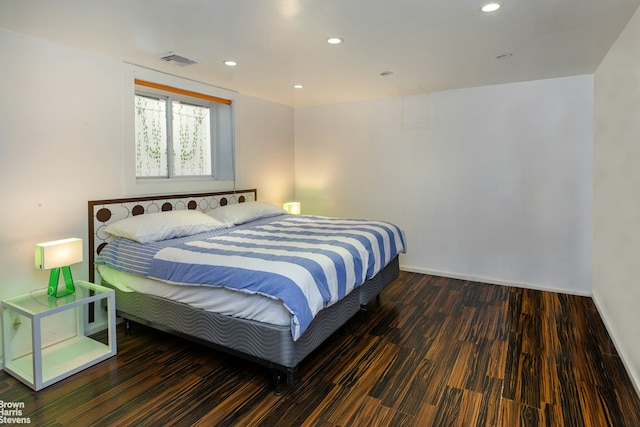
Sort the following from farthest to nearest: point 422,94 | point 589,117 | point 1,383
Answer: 1. point 422,94
2. point 589,117
3. point 1,383

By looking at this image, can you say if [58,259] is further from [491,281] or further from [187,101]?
[491,281]

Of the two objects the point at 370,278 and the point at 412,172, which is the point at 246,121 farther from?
the point at 370,278

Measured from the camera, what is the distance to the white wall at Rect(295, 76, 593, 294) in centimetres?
376

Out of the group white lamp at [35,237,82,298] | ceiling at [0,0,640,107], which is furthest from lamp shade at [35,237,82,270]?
ceiling at [0,0,640,107]

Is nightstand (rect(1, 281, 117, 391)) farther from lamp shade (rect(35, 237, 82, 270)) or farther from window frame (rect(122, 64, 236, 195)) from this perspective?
window frame (rect(122, 64, 236, 195))

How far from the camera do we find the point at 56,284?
2.54m

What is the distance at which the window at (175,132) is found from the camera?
3.57 meters

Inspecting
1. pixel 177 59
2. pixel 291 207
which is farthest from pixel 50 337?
pixel 291 207

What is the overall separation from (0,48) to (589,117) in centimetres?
495

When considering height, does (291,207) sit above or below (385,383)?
above

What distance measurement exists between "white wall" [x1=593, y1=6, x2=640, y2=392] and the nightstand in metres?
3.48

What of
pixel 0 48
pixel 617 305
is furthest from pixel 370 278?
pixel 0 48

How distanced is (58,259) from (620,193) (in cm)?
397

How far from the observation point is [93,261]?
9.89 ft
